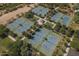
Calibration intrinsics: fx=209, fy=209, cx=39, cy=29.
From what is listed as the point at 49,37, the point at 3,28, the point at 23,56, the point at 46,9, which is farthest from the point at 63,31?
the point at 3,28

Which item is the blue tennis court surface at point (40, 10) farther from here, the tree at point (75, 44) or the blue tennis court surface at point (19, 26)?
the tree at point (75, 44)

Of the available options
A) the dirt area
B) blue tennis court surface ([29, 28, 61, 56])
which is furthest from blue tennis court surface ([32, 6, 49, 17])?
blue tennis court surface ([29, 28, 61, 56])

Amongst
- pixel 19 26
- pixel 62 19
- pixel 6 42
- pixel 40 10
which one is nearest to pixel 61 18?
pixel 62 19

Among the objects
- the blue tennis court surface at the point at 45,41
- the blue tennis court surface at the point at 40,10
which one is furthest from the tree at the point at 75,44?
the blue tennis court surface at the point at 40,10

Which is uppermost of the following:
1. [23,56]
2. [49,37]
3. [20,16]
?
[20,16]

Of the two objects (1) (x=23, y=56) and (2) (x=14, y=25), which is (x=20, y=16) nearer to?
(2) (x=14, y=25)

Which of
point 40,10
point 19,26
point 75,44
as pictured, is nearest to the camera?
point 75,44

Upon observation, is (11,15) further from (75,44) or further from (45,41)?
(75,44)
